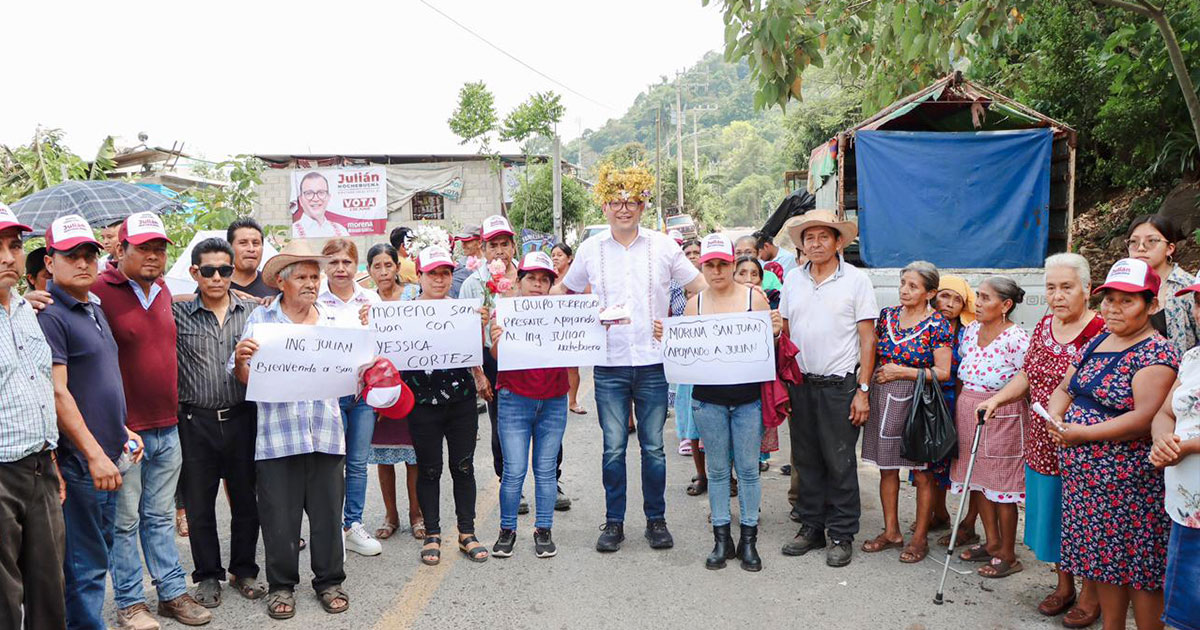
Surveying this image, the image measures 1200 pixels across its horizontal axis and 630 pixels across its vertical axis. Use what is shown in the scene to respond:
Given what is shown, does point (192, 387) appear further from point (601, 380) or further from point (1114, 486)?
point (1114, 486)

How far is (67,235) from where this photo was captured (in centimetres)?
360

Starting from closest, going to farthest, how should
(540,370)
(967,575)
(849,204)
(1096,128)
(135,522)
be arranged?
(135,522), (967,575), (540,370), (849,204), (1096,128)

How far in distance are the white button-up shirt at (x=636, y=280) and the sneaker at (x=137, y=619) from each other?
111 inches

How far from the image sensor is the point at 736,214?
8556 centimetres

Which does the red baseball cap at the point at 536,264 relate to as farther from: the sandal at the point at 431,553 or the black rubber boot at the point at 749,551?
the black rubber boot at the point at 749,551

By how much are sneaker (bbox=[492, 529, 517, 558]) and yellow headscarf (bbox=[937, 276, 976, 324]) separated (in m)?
3.16

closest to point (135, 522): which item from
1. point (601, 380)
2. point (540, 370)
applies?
point (540, 370)

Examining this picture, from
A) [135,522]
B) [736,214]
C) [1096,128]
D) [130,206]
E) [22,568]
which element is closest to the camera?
[22,568]

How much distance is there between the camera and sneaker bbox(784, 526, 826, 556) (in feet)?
16.7

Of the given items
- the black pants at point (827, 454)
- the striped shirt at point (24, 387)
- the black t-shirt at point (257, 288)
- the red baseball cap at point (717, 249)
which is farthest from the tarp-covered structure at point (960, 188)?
the striped shirt at point (24, 387)

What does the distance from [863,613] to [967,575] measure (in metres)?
0.91

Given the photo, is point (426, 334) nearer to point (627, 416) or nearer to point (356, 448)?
point (356, 448)

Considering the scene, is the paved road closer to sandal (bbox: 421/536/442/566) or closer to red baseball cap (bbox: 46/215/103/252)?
sandal (bbox: 421/536/442/566)

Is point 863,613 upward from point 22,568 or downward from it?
downward
